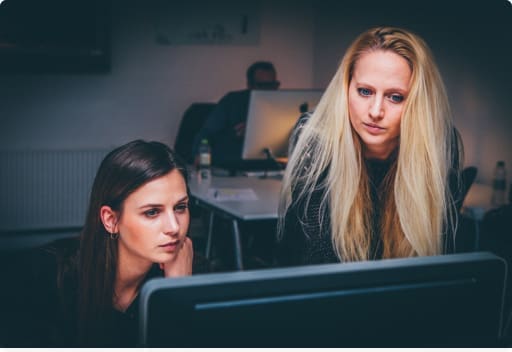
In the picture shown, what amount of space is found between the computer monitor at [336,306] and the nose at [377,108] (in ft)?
1.80

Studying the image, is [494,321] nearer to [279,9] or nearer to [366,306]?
[366,306]

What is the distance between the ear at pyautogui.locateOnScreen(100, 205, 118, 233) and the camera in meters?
1.25

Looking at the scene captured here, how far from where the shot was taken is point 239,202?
2621 mm

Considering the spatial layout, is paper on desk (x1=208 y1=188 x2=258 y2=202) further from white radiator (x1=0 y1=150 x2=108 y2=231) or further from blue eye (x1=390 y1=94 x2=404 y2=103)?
white radiator (x1=0 y1=150 x2=108 y2=231)

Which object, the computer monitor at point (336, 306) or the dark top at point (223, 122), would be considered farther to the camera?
the dark top at point (223, 122)

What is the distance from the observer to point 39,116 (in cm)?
453

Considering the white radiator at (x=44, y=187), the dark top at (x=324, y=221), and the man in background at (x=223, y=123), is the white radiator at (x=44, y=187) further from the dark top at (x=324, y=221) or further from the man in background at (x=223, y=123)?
the dark top at (x=324, y=221)

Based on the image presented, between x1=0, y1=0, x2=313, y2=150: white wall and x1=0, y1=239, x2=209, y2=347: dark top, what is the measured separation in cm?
343

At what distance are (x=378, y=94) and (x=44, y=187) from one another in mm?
3871

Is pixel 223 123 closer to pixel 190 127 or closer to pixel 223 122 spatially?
pixel 223 122

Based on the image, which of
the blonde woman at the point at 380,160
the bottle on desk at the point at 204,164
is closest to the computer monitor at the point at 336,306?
the blonde woman at the point at 380,160

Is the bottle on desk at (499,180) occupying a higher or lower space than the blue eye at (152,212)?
lower

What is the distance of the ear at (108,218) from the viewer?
1253 mm

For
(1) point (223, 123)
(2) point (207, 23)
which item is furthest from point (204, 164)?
(2) point (207, 23)
